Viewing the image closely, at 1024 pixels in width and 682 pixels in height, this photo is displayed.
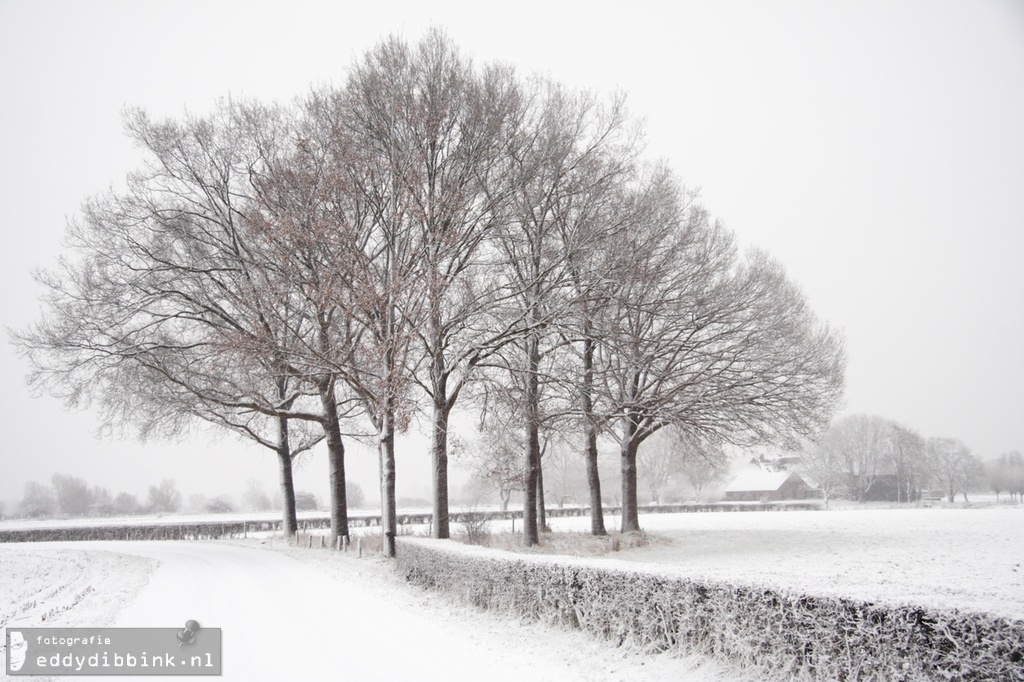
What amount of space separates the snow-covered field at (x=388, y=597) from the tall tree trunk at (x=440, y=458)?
198 cm

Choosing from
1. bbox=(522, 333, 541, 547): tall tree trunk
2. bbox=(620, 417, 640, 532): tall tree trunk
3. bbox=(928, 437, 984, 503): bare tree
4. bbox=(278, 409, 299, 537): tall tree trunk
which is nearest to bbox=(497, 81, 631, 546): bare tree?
bbox=(522, 333, 541, 547): tall tree trunk

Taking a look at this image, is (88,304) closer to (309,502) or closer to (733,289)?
(733,289)

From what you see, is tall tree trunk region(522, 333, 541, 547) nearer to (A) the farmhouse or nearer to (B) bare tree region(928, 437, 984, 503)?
(A) the farmhouse

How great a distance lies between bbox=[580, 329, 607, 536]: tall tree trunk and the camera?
17172 millimetres

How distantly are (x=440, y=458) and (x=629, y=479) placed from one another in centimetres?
1025

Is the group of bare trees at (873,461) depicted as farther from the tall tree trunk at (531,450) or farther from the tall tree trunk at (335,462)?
the tall tree trunk at (335,462)

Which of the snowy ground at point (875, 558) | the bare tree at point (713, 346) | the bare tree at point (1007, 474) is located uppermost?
the bare tree at point (713, 346)

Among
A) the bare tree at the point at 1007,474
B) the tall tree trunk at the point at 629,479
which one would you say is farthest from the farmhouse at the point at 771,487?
the tall tree trunk at the point at 629,479

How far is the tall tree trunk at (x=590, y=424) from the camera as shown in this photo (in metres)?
17.2

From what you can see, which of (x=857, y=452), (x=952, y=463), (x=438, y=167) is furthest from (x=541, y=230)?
(x=952, y=463)

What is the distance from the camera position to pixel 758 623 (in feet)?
21.0

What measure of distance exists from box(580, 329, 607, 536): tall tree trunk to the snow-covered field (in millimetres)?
2268

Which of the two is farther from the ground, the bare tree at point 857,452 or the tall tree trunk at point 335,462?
the tall tree trunk at point 335,462

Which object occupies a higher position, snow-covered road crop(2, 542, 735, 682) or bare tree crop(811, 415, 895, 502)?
snow-covered road crop(2, 542, 735, 682)
